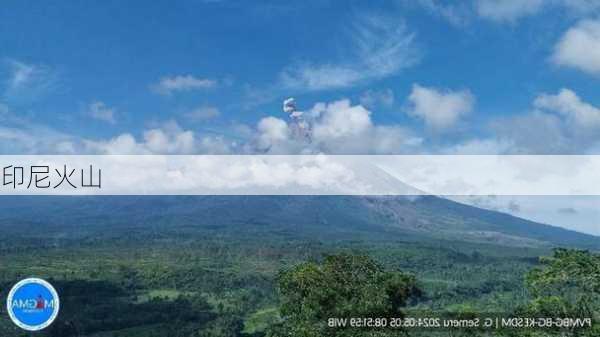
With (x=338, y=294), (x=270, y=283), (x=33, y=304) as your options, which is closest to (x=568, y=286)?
(x=338, y=294)

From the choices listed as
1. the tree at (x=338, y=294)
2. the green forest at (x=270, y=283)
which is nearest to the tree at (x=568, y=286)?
the green forest at (x=270, y=283)

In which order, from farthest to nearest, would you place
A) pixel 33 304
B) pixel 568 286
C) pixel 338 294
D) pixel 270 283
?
pixel 270 283
pixel 338 294
pixel 33 304
pixel 568 286

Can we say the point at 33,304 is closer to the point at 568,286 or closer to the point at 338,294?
the point at 338,294

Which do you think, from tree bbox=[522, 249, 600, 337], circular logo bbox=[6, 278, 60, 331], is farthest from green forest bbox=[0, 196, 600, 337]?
circular logo bbox=[6, 278, 60, 331]

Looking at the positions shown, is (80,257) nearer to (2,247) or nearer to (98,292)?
(2,247)

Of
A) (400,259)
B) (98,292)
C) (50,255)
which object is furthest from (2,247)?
(400,259)

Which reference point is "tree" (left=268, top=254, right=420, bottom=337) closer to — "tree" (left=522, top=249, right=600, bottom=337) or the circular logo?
"tree" (left=522, top=249, right=600, bottom=337)
